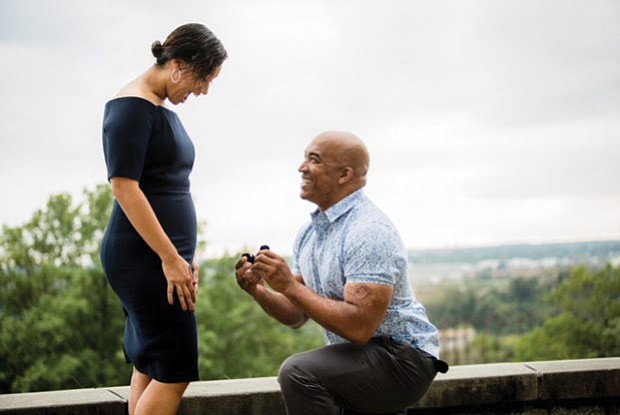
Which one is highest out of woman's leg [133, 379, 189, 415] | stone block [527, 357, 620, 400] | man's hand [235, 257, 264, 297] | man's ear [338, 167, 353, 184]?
man's ear [338, 167, 353, 184]

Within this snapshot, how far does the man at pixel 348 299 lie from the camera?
2639mm

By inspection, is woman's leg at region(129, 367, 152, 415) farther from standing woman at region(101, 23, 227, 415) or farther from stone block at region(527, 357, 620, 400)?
stone block at region(527, 357, 620, 400)

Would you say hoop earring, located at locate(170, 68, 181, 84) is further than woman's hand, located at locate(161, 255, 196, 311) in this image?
Yes

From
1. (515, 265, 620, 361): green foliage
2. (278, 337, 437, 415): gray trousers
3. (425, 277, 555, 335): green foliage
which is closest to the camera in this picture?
(278, 337, 437, 415): gray trousers

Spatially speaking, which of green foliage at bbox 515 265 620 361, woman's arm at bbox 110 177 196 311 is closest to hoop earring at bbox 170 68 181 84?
woman's arm at bbox 110 177 196 311

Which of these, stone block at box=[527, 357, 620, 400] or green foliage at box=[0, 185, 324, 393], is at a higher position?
stone block at box=[527, 357, 620, 400]

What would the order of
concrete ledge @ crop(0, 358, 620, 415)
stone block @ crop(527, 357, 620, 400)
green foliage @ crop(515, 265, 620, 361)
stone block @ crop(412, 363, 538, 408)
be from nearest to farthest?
concrete ledge @ crop(0, 358, 620, 415), stone block @ crop(412, 363, 538, 408), stone block @ crop(527, 357, 620, 400), green foliage @ crop(515, 265, 620, 361)

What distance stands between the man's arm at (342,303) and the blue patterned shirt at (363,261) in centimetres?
4

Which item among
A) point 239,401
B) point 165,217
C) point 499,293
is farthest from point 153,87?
point 499,293

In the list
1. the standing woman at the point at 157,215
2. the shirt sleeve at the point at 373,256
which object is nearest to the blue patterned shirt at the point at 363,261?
the shirt sleeve at the point at 373,256

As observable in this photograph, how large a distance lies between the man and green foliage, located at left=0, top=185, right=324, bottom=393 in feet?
60.8

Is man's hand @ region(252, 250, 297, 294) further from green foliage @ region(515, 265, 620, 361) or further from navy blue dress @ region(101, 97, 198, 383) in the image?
green foliage @ region(515, 265, 620, 361)

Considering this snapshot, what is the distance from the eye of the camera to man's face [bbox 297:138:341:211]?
2887mm

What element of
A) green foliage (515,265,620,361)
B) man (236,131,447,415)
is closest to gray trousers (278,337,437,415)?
man (236,131,447,415)
